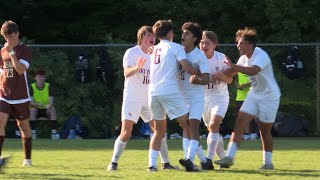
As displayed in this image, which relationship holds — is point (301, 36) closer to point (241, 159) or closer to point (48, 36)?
point (48, 36)

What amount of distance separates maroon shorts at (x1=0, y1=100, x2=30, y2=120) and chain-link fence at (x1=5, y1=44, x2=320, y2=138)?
8.16 meters

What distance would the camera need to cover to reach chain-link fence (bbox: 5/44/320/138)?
66.8 feet

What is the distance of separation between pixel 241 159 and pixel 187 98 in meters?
2.64

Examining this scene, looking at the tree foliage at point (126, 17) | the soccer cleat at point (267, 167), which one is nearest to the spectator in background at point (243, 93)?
the tree foliage at point (126, 17)

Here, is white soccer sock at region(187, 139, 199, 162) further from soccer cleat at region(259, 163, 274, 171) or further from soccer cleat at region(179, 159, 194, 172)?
soccer cleat at region(259, 163, 274, 171)

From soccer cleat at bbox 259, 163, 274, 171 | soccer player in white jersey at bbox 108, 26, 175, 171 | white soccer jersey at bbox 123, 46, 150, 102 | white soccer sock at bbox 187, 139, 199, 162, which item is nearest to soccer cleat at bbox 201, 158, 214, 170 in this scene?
white soccer sock at bbox 187, 139, 199, 162

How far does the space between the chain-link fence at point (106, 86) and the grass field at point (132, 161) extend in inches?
68.5

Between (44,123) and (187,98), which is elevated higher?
(187,98)

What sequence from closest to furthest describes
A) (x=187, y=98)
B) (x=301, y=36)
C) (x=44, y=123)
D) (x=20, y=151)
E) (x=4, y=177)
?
(x=4, y=177) < (x=187, y=98) < (x=20, y=151) < (x=44, y=123) < (x=301, y=36)

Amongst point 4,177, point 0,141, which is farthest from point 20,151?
point 4,177

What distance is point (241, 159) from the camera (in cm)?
1375

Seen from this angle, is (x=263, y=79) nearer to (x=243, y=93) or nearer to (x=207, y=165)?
(x=207, y=165)

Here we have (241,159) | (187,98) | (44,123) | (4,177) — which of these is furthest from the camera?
(44,123)

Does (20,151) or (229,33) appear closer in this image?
(20,151)
